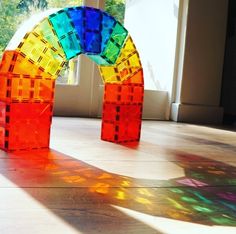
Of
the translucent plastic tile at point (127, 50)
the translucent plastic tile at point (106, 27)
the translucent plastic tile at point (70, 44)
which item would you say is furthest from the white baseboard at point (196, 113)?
the translucent plastic tile at point (70, 44)

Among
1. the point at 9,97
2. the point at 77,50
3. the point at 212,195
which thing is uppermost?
the point at 77,50

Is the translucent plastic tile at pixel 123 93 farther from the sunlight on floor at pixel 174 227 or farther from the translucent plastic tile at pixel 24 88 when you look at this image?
the sunlight on floor at pixel 174 227

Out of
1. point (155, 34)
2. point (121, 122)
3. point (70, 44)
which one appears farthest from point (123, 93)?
point (155, 34)

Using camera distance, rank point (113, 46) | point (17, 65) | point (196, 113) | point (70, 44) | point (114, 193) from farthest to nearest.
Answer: point (196, 113) < point (113, 46) < point (70, 44) < point (17, 65) < point (114, 193)

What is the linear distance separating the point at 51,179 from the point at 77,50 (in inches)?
21.9

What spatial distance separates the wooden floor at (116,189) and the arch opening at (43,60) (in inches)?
3.4

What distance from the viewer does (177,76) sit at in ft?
8.75

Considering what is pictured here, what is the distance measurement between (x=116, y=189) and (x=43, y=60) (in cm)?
56

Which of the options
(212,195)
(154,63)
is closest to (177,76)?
(154,63)

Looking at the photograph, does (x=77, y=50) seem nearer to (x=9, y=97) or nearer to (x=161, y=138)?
(x=9, y=97)

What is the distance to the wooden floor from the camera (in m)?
0.62

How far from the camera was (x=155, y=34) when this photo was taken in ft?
9.28

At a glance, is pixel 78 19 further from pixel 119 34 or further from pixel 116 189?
pixel 116 189

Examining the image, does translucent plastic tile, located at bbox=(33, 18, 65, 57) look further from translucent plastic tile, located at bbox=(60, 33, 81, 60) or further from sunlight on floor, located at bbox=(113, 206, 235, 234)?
sunlight on floor, located at bbox=(113, 206, 235, 234)
